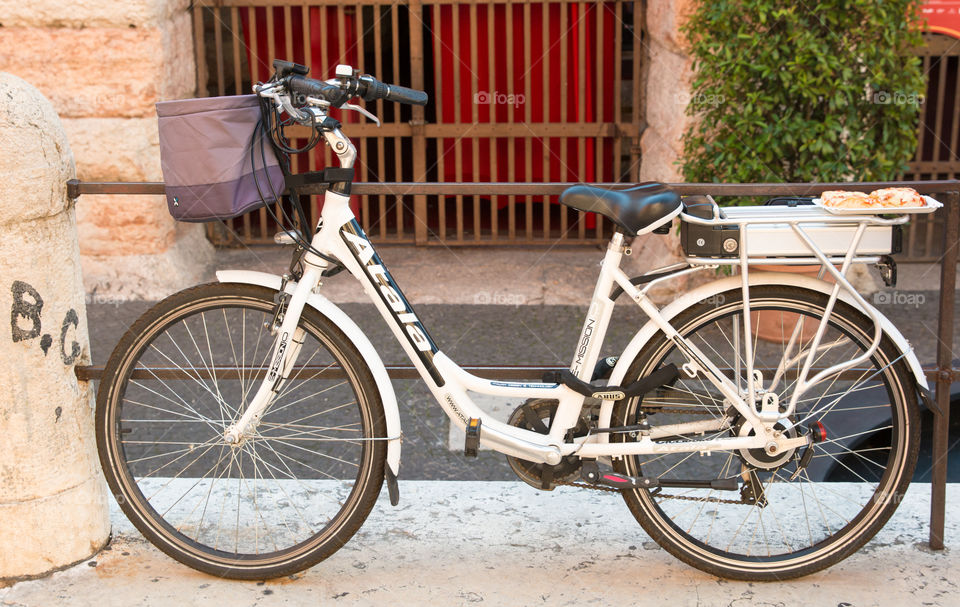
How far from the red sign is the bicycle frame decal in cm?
578

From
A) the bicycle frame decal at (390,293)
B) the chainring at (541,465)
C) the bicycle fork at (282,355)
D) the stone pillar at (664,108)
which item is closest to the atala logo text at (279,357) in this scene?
the bicycle fork at (282,355)

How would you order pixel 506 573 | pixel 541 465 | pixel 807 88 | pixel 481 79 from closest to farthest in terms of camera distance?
pixel 541 465 → pixel 506 573 → pixel 807 88 → pixel 481 79

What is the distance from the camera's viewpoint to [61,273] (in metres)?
2.86

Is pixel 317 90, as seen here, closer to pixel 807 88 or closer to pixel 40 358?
pixel 40 358

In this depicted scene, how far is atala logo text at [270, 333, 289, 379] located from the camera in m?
2.81

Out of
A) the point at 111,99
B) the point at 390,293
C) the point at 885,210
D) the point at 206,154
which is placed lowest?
the point at 390,293

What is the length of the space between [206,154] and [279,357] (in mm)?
584

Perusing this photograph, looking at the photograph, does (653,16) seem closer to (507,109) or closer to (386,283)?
(507,109)

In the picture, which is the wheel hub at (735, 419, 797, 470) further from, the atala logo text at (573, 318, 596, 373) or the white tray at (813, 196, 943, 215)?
the white tray at (813, 196, 943, 215)

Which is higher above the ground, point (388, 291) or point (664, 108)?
point (664, 108)

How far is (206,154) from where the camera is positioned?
8.60 ft

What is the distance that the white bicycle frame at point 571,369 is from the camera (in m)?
2.74

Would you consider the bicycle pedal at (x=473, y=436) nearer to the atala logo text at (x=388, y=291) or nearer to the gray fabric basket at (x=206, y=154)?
the atala logo text at (x=388, y=291)

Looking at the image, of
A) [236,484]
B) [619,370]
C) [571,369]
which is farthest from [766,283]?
[236,484]
